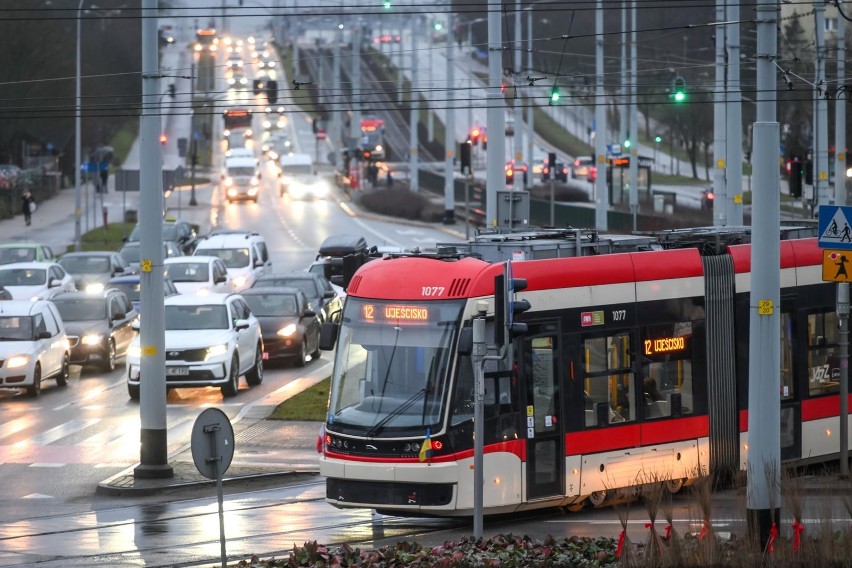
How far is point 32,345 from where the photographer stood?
1131 inches

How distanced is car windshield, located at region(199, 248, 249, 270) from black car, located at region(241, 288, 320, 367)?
29.6 ft

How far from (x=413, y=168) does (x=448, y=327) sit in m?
75.0

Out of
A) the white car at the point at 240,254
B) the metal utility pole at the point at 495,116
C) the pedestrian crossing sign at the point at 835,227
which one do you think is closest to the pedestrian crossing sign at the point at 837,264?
the pedestrian crossing sign at the point at 835,227

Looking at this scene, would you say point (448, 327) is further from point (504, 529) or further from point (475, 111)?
point (475, 111)

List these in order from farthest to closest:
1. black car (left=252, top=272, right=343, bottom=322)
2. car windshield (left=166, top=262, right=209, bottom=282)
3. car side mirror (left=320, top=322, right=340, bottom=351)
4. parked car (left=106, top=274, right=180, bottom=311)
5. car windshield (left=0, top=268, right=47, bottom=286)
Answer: parked car (left=106, top=274, right=180, bottom=311) → car windshield (left=166, top=262, right=209, bottom=282) → car windshield (left=0, top=268, right=47, bottom=286) → black car (left=252, top=272, right=343, bottom=322) → car side mirror (left=320, top=322, right=340, bottom=351)

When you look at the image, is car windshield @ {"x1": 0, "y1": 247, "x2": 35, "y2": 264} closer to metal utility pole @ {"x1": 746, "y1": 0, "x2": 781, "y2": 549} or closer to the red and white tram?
the red and white tram

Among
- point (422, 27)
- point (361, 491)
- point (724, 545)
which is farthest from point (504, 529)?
point (422, 27)

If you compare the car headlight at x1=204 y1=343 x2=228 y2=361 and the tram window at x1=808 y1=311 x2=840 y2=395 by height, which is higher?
the tram window at x1=808 y1=311 x2=840 y2=395

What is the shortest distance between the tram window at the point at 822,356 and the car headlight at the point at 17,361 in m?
14.9

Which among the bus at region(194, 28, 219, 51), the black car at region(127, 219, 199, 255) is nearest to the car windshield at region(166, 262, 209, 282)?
the black car at region(127, 219, 199, 255)

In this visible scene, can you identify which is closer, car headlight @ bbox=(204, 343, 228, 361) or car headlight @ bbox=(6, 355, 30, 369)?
car headlight @ bbox=(204, 343, 228, 361)

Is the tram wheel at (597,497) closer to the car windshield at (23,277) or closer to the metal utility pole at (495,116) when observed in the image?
the metal utility pole at (495,116)

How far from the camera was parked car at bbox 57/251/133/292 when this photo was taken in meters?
41.8

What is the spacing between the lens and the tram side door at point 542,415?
53.2 feet
